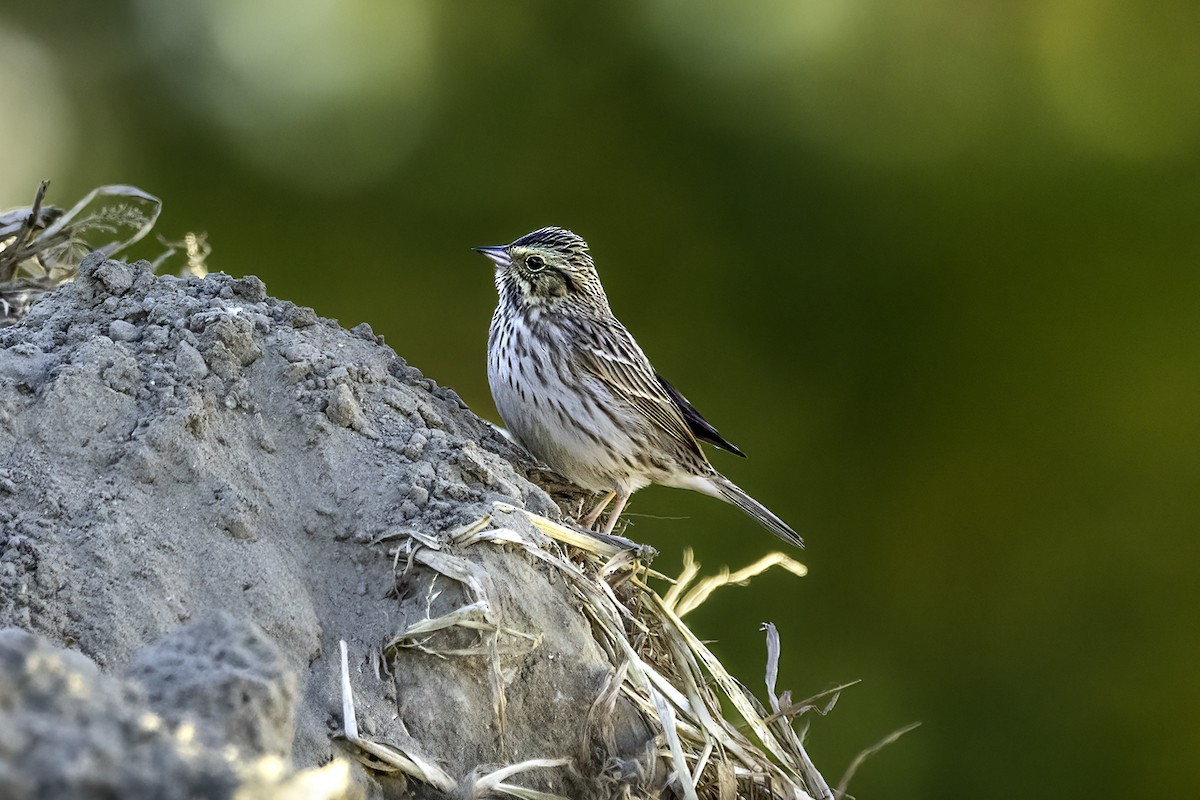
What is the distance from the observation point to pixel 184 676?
1.44 metres

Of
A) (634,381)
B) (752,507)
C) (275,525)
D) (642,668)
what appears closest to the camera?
(275,525)

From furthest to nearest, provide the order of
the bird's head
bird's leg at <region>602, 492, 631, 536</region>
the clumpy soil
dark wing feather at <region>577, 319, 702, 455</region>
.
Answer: the bird's head < dark wing feather at <region>577, 319, 702, 455</region> < bird's leg at <region>602, 492, 631, 536</region> < the clumpy soil

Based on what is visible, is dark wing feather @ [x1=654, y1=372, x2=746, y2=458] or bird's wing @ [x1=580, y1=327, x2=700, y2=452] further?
dark wing feather @ [x1=654, y1=372, x2=746, y2=458]

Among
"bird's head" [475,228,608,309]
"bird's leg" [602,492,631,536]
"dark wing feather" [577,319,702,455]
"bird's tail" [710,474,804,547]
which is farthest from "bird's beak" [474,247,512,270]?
"bird's tail" [710,474,804,547]

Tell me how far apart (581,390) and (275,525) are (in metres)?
2.11

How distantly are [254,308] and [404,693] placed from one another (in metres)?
1.21

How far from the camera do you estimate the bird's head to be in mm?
4859

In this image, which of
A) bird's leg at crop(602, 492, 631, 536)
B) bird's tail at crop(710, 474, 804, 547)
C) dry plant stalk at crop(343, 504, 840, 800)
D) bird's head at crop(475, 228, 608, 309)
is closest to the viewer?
dry plant stalk at crop(343, 504, 840, 800)

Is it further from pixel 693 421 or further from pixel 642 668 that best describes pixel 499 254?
pixel 642 668

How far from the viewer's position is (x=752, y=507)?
17.3 ft

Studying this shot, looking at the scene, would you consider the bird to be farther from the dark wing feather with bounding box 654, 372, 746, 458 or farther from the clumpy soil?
the clumpy soil

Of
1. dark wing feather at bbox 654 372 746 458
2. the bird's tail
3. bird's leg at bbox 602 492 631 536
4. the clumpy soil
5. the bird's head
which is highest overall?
the bird's head

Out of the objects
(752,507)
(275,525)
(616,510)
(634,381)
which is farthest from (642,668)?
(752,507)

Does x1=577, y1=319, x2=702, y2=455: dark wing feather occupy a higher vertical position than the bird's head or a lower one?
lower
